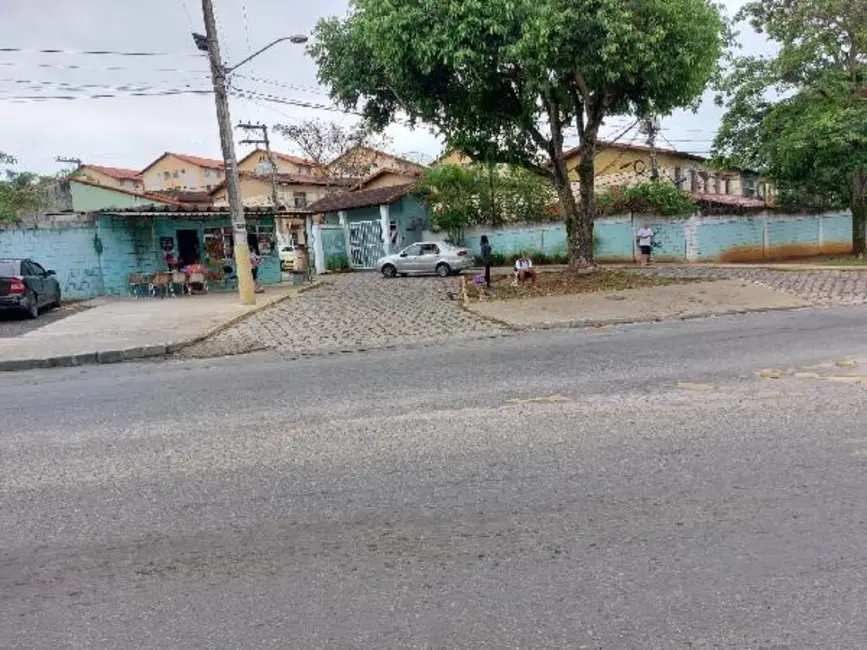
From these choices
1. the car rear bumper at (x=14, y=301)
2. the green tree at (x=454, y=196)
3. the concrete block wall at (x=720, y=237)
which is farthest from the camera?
the green tree at (x=454, y=196)

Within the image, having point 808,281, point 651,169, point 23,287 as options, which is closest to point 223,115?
point 23,287

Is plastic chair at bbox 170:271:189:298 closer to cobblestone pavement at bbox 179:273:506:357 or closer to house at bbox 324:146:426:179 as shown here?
cobblestone pavement at bbox 179:273:506:357

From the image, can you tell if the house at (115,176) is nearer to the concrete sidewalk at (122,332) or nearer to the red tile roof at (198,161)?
the red tile roof at (198,161)

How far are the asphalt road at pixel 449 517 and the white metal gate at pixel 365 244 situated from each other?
25378mm

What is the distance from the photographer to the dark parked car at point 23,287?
15281mm

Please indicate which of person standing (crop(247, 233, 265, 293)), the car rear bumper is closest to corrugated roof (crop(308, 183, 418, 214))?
person standing (crop(247, 233, 265, 293))

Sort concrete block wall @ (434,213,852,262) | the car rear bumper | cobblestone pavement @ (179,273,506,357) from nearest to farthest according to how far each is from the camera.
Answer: cobblestone pavement @ (179,273,506,357) < the car rear bumper < concrete block wall @ (434,213,852,262)

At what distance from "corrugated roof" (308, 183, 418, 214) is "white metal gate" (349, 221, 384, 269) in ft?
3.44

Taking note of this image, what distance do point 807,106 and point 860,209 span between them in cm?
470

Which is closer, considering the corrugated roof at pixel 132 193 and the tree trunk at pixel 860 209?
the tree trunk at pixel 860 209

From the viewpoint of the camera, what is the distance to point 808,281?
53.9 feet

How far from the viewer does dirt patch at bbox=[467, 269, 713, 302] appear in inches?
639

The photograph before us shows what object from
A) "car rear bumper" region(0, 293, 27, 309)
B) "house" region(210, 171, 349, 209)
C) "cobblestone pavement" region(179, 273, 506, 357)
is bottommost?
"cobblestone pavement" region(179, 273, 506, 357)

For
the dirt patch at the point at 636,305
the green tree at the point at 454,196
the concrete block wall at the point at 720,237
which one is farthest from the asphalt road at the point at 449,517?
the green tree at the point at 454,196
